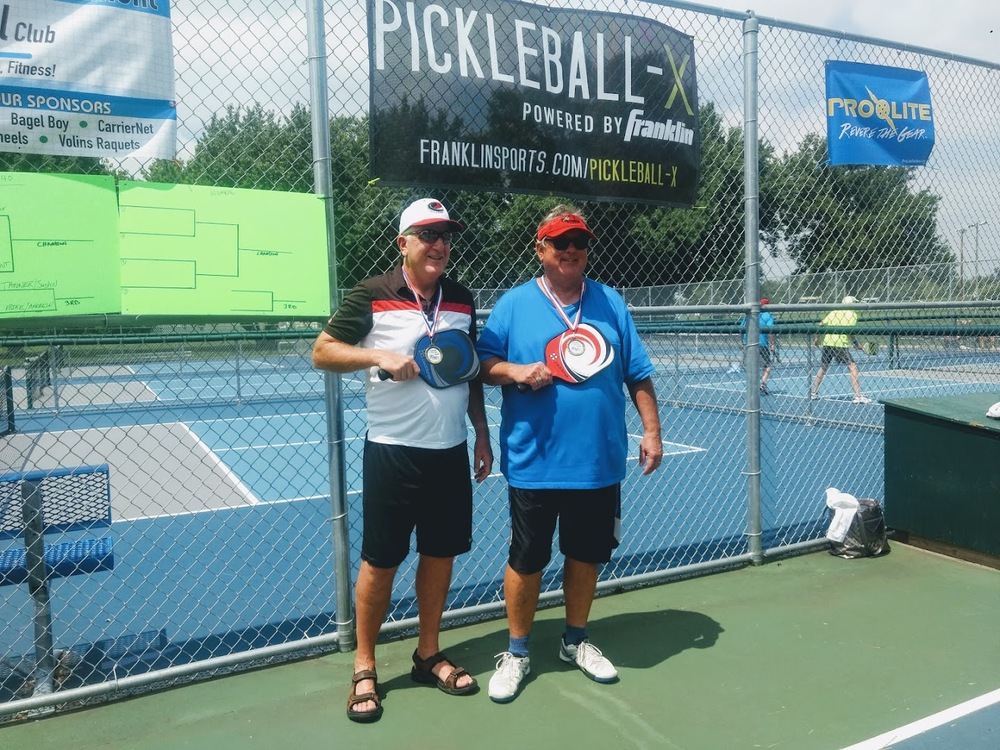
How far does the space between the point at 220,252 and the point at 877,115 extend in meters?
4.63

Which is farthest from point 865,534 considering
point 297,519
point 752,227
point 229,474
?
point 229,474

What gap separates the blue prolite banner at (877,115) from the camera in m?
5.63

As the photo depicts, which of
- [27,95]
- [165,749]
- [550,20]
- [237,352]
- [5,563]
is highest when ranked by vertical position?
[550,20]

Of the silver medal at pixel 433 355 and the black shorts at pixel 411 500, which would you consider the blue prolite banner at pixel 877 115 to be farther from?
the black shorts at pixel 411 500

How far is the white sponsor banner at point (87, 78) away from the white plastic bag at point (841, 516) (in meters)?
4.66

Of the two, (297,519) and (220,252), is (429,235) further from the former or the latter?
(297,519)

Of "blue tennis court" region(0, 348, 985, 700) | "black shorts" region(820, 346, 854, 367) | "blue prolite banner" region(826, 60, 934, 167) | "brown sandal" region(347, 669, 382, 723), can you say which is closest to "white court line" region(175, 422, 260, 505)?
"blue tennis court" region(0, 348, 985, 700)

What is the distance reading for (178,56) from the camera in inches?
145

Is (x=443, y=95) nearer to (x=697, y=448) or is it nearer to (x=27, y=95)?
(x=27, y=95)

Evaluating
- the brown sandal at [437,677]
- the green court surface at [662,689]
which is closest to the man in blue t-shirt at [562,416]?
the brown sandal at [437,677]

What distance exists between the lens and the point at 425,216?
3488 millimetres

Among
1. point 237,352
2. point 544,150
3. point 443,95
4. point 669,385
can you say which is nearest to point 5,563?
point 443,95

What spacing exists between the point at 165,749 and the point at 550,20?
159 inches

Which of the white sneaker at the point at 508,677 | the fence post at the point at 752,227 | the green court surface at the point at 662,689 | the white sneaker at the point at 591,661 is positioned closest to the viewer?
the green court surface at the point at 662,689
